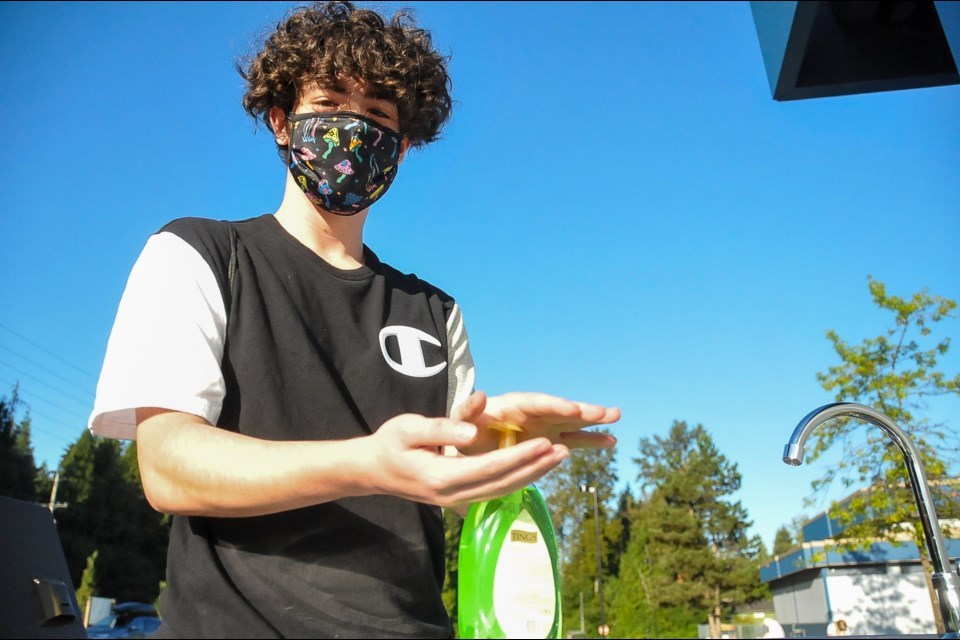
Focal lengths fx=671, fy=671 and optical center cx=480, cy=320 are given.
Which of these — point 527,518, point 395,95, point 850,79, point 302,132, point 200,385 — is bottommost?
point 527,518

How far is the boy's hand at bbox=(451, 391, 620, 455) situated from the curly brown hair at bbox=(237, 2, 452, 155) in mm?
892

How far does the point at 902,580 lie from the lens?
19.4 m

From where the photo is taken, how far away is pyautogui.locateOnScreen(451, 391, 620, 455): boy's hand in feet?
2.77

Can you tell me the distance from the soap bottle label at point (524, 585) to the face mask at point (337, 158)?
0.84 m

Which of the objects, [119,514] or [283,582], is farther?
[119,514]

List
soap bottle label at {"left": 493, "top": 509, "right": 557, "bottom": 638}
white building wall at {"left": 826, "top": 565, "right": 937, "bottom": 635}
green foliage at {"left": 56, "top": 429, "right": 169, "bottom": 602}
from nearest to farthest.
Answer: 1. soap bottle label at {"left": 493, "top": 509, "right": 557, "bottom": 638}
2. white building wall at {"left": 826, "top": 565, "right": 937, "bottom": 635}
3. green foliage at {"left": 56, "top": 429, "right": 169, "bottom": 602}

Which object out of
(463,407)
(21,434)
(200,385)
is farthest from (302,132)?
(21,434)

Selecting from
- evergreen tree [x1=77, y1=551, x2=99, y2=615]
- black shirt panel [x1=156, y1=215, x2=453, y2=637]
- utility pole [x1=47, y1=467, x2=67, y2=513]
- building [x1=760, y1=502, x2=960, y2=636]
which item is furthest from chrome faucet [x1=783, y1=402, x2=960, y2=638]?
utility pole [x1=47, y1=467, x2=67, y2=513]

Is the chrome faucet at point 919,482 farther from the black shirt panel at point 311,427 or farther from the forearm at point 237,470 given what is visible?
the forearm at point 237,470

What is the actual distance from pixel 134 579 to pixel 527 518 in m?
38.2

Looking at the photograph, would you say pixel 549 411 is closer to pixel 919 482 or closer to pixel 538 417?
pixel 538 417

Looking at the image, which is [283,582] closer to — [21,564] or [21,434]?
[21,564]

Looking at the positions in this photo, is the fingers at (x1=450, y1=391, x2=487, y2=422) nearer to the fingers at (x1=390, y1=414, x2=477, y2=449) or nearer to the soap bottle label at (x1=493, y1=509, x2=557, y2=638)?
the fingers at (x1=390, y1=414, x2=477, y2=449)

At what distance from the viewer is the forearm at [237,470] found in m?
0.75
